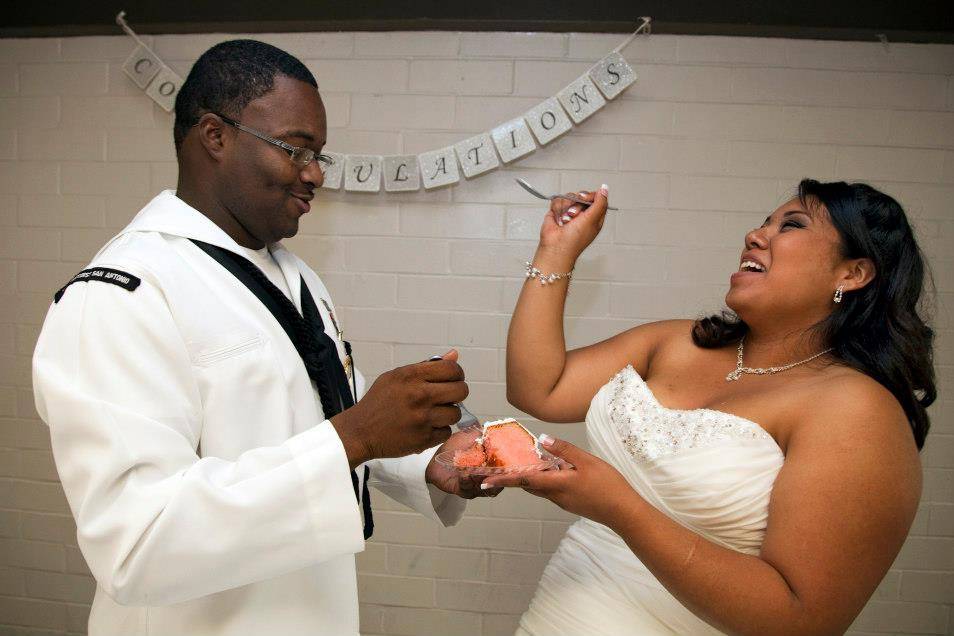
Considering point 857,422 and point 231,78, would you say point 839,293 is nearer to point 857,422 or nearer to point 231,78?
point 857,422

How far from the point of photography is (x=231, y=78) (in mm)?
1431

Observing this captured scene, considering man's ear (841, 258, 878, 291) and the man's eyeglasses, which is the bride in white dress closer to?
man's ear (841, 258, 878, 291)

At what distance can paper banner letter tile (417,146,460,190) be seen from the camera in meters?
2.69

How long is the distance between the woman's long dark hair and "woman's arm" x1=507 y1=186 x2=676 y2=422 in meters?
0.48

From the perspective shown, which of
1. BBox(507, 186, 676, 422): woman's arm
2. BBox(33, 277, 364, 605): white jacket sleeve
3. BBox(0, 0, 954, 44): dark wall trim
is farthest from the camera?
BBox(0, 0, 954, 44): dark wall trim

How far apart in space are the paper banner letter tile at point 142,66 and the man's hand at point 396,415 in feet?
7.41

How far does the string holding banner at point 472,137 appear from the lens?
264 centimetres

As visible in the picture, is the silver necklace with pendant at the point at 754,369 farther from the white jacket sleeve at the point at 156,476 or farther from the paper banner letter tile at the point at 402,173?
the paper banner letter tile at the point at 402,173

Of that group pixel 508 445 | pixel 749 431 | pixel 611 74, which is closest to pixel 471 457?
pixel 508 445

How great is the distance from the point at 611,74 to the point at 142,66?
1.89m

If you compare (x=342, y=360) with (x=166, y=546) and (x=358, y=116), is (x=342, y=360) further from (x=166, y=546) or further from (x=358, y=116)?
(x=358, y=116)

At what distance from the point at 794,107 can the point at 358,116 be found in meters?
1.72

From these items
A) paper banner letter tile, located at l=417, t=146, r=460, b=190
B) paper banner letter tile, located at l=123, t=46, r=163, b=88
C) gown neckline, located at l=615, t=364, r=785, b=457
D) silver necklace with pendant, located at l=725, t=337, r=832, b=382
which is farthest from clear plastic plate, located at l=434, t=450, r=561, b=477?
paper banner letter tile, located at l=123, t=46, r=163, b=88

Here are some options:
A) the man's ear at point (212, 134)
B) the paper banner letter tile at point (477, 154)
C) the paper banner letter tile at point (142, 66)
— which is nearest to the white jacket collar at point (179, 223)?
the man's ear at point (212, 134)
